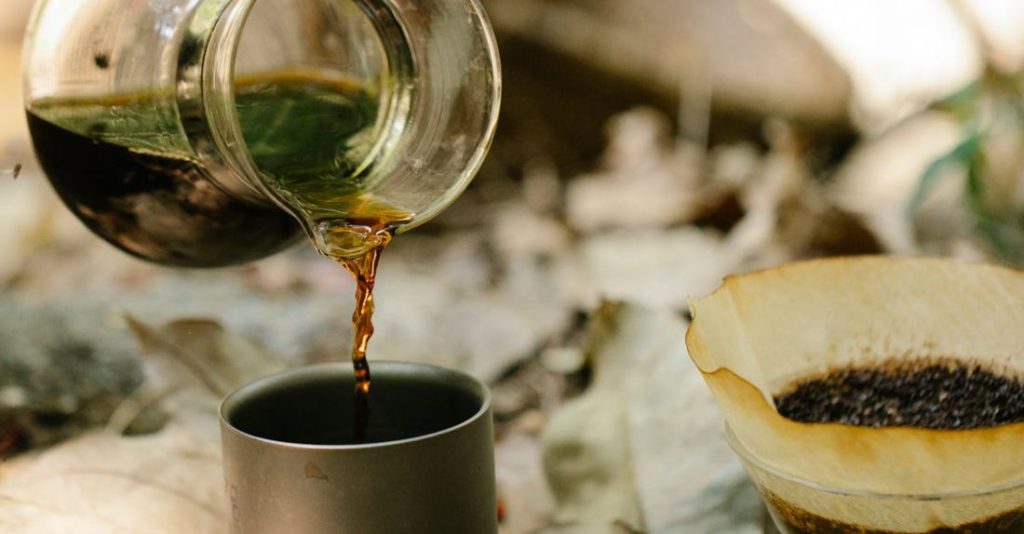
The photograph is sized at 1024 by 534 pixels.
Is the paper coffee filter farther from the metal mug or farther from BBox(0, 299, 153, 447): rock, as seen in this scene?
BBox(0, 299, 153, 447): rock

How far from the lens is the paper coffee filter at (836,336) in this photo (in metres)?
0.46

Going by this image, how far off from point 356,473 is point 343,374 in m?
0.10

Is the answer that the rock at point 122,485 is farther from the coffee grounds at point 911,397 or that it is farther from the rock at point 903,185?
the rock at point 903,185

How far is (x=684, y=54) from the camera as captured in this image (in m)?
1.53

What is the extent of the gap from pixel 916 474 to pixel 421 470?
21 cm

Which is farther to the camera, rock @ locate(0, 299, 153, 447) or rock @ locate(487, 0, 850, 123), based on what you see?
rock @ locate(487, 0, 850, 123)

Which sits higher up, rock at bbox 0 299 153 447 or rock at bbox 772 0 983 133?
rock at bbox 772 0 983 133

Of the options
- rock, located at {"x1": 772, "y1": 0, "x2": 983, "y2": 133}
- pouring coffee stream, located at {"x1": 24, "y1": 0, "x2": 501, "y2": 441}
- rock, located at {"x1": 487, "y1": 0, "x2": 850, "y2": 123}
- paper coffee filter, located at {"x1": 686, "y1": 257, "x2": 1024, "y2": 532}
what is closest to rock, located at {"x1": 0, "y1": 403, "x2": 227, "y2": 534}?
pouring coffee stream, located at {"x1": 24, "y1": 0, "x2": 501, "y2": 441}

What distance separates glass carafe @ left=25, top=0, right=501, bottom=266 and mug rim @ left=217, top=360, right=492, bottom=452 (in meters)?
0.07

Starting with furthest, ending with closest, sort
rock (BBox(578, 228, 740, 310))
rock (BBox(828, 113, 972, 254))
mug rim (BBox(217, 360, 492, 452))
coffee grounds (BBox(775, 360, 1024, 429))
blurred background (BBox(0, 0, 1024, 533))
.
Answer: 1. rock (BBox(828, 113, 972, 254))
2. rock (BBox(578, 228, 740, 310))
3. blurred background (BBox(0, 0, 1024, 533))
4. coffee grounds (BBox(775, 360, 1024, 429))
5. mug rim (BBox(217, 360, 492, 452))

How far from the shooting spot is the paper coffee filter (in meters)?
0.46

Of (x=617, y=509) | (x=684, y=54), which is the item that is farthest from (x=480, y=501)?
(x=684, y=54)

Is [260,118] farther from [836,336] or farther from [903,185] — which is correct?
[903,185]

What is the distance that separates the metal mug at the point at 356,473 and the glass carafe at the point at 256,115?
103mm
